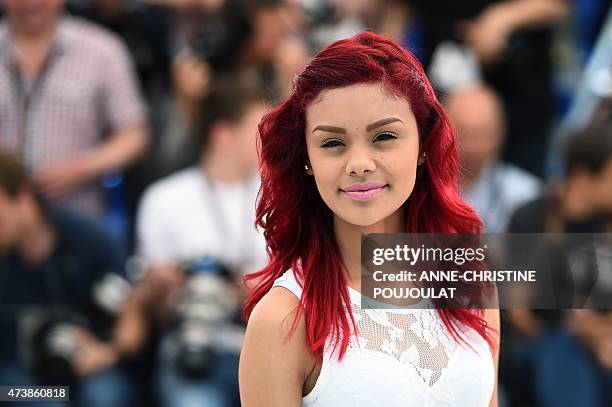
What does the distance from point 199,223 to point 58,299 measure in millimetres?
762

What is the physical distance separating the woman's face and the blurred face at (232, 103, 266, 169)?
3002 millimetres

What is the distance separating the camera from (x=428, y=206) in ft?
8.01

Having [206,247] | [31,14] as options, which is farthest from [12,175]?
[206,247]

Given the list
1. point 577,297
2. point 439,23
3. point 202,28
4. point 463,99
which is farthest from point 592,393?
point 202,28

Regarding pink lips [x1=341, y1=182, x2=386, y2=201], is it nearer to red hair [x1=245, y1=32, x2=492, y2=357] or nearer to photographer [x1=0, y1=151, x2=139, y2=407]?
red hair [x1=245, y1=32, x2=492, y2=357]

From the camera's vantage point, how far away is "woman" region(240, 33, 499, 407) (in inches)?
87.7

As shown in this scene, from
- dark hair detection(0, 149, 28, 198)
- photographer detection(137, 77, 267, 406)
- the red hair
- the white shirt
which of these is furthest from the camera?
the red hair

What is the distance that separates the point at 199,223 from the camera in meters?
5.27

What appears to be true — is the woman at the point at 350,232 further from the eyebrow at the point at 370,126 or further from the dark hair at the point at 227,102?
the dark hair at the point at 227,102

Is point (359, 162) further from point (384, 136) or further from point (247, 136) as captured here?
point (247, 136)

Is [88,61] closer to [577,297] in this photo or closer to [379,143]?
[577,297]

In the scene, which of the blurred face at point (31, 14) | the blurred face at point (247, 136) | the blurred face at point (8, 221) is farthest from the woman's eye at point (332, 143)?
the blurred face at point (31, 14)

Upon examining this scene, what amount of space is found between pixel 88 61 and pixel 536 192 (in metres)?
2.34

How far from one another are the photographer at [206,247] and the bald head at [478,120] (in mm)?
1039
